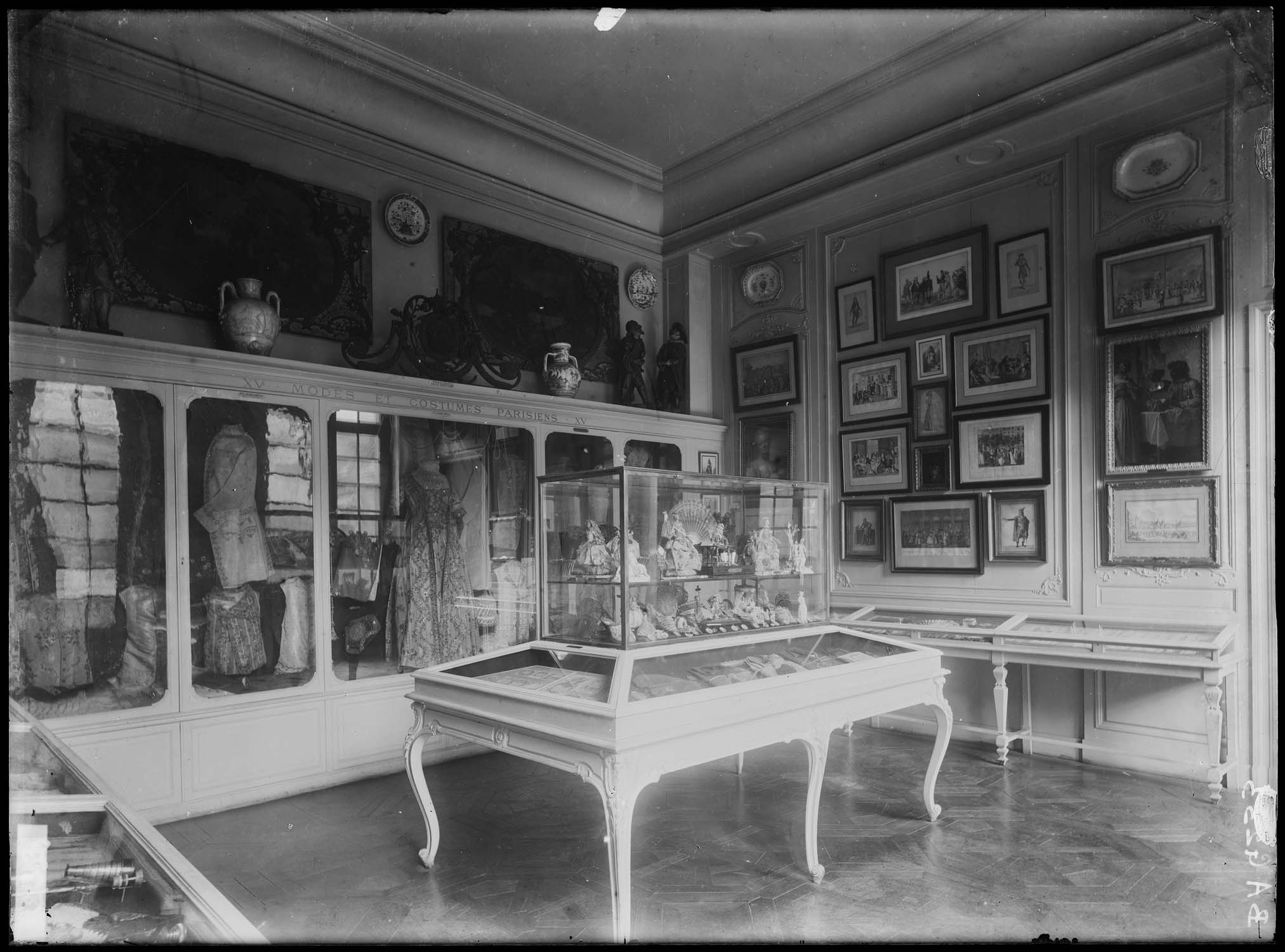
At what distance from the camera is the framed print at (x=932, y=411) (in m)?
6.04

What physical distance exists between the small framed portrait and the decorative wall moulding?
1.39 meters

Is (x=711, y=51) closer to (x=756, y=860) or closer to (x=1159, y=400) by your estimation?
(x=1159, y=400)

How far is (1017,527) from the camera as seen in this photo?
564cm

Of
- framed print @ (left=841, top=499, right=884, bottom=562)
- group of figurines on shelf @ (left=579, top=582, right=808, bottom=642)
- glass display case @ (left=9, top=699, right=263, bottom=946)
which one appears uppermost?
framed print @ (left=841, top=499, right=884, bottom=562)

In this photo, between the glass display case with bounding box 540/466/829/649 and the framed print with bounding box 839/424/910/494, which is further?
the framed print with bounding box 839/424/910/494

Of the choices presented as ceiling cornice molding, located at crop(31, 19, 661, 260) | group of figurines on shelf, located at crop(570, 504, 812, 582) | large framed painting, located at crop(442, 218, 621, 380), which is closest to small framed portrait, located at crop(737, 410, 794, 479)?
large framed painting, located at crop(442, 218, 621, 380)

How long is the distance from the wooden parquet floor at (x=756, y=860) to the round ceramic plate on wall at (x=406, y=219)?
3.66 m

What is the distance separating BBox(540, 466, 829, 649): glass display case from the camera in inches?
143

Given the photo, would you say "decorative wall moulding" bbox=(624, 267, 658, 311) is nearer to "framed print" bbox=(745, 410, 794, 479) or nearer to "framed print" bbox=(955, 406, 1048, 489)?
"framed print" bbox=(745, 410, 794, 479)

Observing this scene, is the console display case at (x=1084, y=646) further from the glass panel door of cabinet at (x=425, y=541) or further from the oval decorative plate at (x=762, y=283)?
the oval decorative plate at (x=762, y=283)

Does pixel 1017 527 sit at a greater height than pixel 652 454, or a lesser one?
lesser

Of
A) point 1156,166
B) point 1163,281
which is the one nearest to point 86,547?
point 1163,281

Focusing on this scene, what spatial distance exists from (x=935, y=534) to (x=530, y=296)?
142 inches

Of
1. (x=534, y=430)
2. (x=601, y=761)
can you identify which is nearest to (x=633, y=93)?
(x=534, y=430)
